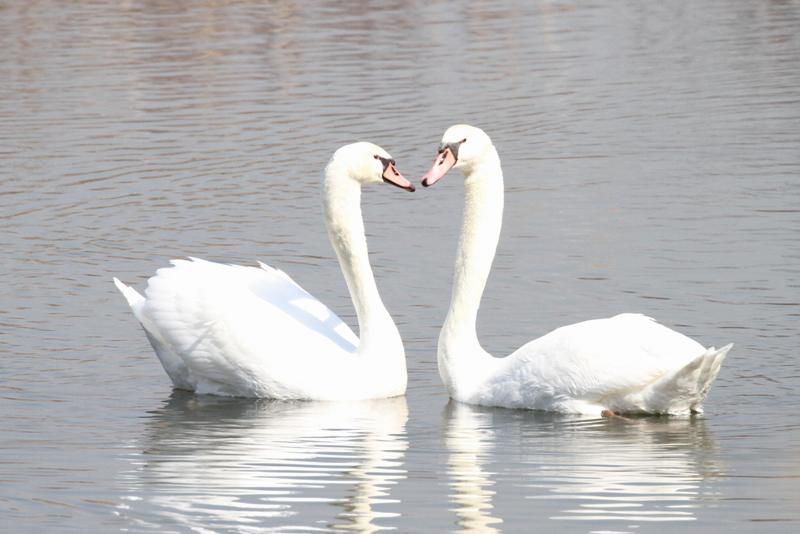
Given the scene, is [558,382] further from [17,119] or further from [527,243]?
[17,119]

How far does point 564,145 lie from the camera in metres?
17.9

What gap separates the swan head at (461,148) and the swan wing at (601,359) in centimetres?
106

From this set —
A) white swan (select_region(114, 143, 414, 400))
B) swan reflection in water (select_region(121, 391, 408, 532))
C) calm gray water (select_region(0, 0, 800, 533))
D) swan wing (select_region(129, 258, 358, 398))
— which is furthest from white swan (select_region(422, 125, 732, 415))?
swan wing (select_region(129, 258, 358, 398))

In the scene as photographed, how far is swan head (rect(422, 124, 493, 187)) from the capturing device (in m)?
10.1

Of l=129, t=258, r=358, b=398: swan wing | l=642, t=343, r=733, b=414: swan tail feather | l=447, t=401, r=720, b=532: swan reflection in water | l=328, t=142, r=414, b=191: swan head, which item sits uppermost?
l=328, t=142, r=414, b=191: swan head

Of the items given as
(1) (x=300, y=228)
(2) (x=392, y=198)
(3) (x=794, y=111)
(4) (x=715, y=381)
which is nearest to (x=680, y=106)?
Answer: (3) (x=794, y=111)

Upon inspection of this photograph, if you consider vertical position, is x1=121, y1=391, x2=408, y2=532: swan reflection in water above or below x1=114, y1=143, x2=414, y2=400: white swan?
below

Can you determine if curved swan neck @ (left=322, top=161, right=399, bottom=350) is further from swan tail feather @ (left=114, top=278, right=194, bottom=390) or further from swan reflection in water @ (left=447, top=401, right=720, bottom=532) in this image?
swan tail feather @ (left=114, top=278, right=194, bottom=390)

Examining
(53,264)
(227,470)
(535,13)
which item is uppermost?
(535,13)

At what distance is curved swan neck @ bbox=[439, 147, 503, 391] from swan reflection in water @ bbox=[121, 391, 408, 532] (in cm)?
44

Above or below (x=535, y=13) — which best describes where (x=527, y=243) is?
below

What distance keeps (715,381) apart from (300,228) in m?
5.20

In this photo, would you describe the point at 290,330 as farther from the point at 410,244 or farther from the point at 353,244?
the point at 410,244

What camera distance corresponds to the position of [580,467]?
8.74 metres
